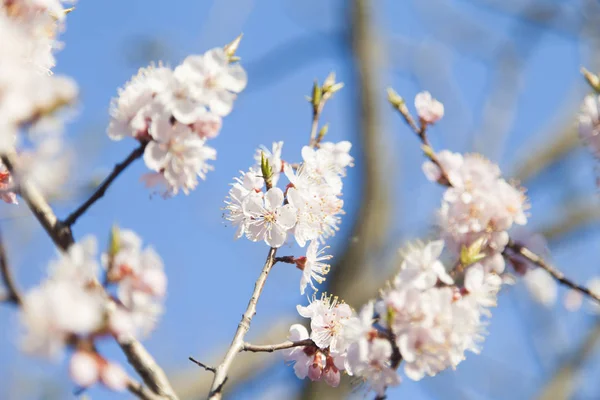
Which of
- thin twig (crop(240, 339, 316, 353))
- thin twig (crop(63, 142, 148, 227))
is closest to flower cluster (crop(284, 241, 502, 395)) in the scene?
thin twig (crop(240, 339, 316, 353))

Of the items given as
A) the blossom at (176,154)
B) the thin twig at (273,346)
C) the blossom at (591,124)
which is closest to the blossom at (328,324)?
the thin twig at (273,346)

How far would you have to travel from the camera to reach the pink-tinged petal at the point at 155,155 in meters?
1.07

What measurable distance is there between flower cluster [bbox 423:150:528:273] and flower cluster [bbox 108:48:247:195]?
1.98 feet

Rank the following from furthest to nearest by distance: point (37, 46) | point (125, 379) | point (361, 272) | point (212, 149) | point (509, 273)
→ point (361, 272)
point (509, 273)
point (212, 149)
point (37, 46)
point (125, 379)

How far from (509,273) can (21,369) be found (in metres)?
4.57

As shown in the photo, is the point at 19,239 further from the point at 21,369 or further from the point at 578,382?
the point at 578,382

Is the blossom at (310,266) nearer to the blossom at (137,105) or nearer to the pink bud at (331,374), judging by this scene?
the pink bud at (331,374)

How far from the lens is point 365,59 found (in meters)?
4.80

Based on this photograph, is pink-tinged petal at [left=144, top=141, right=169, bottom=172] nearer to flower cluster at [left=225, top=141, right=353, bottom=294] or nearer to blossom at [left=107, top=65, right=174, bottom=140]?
blossom at [left=107, top=65, right=174, bottom=140]

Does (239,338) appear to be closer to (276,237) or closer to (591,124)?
(276,237)

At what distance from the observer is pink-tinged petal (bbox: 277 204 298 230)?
1.23 metres

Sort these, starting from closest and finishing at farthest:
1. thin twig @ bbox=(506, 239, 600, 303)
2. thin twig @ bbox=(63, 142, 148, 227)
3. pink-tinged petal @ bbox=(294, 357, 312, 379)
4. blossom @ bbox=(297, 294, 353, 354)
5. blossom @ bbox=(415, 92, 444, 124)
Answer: thin twig @ bbox=(63, 142, 148, 227), blossom @ bbox=(297, 294, 353, 354), pink-tinged petal @ bbox=(294, 357, 312, 379), thin twig @ bbox=(506, 239, 600, 303), blossom @ bbox=(415, 92, 444, 124)

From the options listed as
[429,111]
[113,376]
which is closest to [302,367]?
[113,376]

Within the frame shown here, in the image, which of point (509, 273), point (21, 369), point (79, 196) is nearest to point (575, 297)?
point (509, 273)
